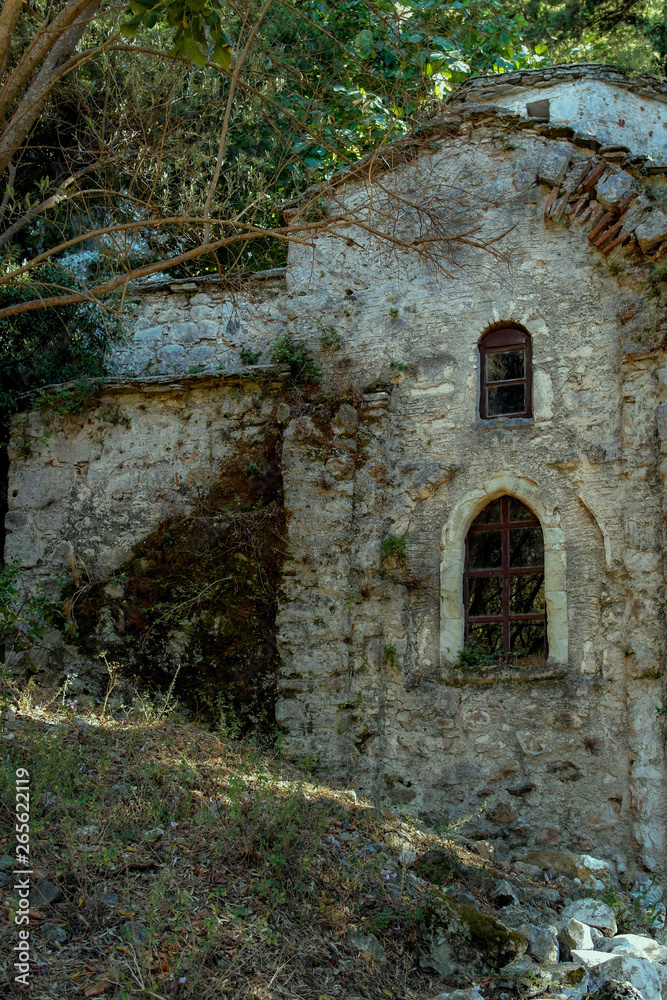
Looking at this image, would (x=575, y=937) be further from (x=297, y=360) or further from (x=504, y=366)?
(x=297, y=360)

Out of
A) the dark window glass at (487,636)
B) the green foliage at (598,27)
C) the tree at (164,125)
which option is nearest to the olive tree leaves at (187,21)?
the tree at (164,125)

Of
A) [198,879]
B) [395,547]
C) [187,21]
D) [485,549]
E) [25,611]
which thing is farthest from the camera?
[25,611]

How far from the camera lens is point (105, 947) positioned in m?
4.40

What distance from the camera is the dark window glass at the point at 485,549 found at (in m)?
8.15

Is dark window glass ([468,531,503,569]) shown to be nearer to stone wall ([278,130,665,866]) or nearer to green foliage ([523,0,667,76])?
stone wall ([278,130,665,866])

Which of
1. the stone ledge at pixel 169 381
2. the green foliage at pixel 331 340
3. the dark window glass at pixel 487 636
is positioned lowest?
the dark window glass at pixel 487 636

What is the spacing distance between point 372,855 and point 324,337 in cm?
495

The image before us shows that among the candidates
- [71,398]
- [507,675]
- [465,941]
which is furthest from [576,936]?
→ [71,398]

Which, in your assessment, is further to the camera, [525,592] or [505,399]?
[505,399]

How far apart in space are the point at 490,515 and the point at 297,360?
2.39 m

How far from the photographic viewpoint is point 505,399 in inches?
328

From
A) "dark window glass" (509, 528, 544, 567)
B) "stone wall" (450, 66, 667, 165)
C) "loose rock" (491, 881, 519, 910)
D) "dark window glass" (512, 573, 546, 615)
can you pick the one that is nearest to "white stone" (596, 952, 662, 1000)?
"loose rock" (491, 881, 519, 910)

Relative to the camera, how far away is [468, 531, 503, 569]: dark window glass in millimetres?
8148

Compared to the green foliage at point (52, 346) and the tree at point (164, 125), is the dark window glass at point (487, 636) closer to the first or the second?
the tree at point (164, 125)
